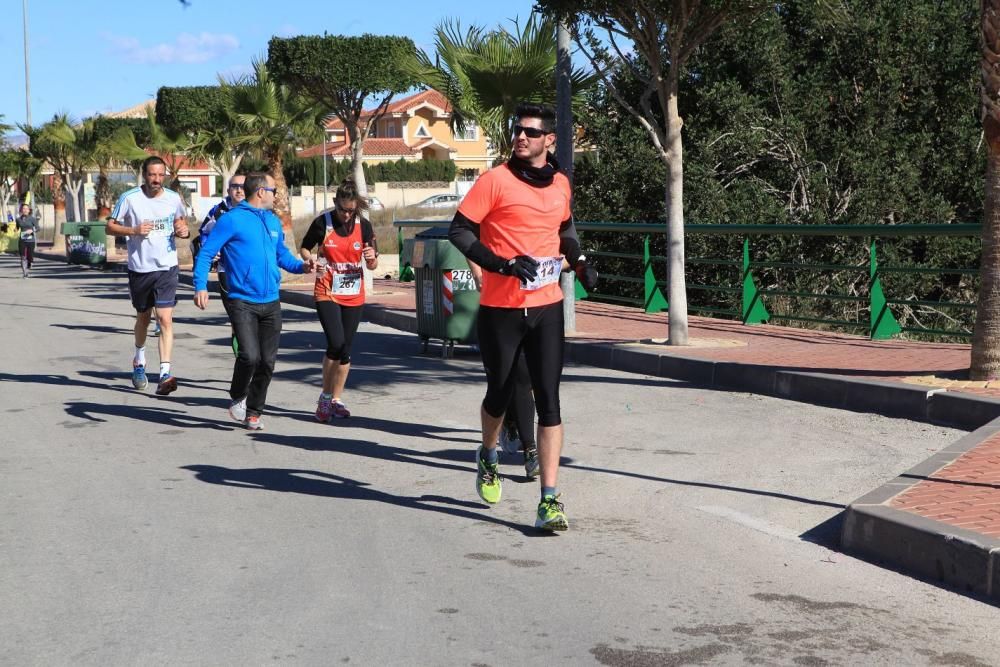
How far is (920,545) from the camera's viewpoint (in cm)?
576

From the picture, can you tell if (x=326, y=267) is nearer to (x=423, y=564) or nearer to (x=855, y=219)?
(x=423, y=564)

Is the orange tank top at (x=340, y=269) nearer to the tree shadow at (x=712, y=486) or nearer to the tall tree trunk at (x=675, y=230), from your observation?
the tree shadow at (x=712, y=486)

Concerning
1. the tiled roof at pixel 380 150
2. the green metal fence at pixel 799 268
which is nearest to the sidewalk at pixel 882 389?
the green metal fence at pixel 799 268

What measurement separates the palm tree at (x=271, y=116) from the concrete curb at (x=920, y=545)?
74.5ft

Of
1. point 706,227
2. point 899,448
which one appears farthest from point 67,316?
point 899,448

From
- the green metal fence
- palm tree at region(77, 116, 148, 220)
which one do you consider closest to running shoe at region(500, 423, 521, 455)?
the green metal fence

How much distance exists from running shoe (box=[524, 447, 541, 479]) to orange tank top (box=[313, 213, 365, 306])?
2550mm

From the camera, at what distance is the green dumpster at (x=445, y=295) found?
13.6m

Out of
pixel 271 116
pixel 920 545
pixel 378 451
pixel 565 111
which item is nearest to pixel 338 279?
pixel 378 451

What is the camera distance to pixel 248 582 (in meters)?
5.57

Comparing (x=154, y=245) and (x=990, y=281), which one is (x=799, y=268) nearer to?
(x=990, y=281)

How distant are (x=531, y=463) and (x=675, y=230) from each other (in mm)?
5970

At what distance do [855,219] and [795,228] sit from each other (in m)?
7.40

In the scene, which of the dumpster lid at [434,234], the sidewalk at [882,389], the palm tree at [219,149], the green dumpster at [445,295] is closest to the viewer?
the sidewalk at [882,389]
